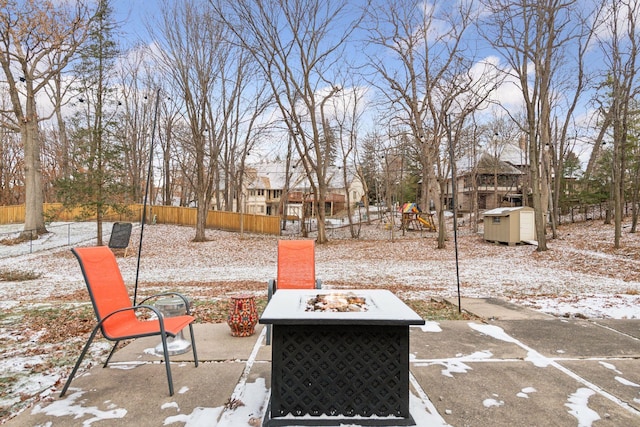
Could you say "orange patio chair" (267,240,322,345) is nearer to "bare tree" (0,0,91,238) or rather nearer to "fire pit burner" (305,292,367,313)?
"fire pit burner" (305,292,367,313)

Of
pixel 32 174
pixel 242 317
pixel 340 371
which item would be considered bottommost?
pixel 242 317

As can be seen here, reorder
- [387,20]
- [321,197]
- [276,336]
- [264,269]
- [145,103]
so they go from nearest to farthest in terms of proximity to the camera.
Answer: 1. [276,336]
2. [264,269]
3. [387,20]
4. [321,197]
5. [145,103]

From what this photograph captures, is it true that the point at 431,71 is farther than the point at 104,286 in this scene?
Yes

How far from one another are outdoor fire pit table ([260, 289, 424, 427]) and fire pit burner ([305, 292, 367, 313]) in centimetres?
19

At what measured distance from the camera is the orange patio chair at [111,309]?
2.75 meters

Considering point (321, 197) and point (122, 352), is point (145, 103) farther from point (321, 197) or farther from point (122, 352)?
point (122, 352)

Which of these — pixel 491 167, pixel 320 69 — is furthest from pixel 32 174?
pixel 491 167

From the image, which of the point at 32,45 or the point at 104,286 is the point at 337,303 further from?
the point at 32,45

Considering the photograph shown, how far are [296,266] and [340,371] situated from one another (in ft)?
8.61

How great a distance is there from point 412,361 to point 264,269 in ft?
28.9

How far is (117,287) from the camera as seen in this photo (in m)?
3.22

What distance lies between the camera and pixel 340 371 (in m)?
2.32

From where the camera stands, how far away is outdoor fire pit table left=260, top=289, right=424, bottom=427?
7.50 feet

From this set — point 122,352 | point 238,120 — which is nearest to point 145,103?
point 238,120
